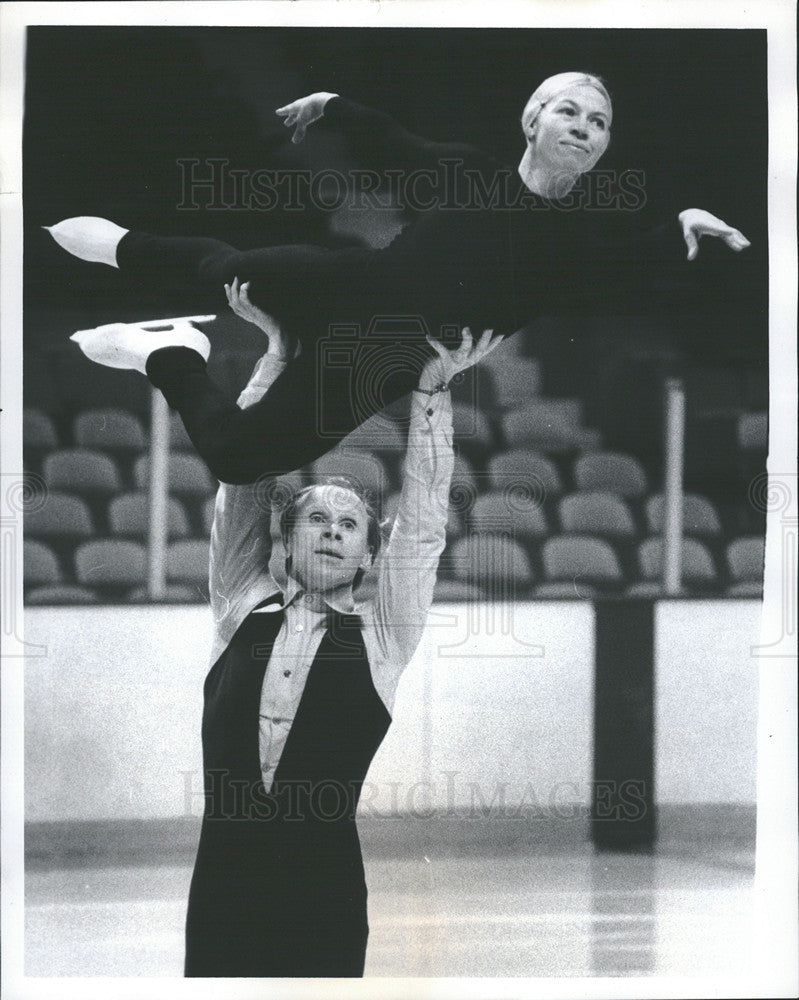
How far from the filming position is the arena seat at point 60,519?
2.88 metres

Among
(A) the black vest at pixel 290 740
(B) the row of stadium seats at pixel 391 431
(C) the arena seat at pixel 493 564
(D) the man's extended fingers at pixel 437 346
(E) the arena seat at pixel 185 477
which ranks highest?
A: (D) the man's extended fingers at pixel 437 346

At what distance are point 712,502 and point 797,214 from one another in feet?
1.95

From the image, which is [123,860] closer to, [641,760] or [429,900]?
[429,900]

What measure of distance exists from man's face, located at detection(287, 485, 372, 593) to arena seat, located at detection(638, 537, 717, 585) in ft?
1.78

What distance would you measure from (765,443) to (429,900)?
1.12 metres

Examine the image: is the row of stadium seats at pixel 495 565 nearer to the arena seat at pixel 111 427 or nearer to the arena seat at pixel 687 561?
the arena seat at pixel 687 561

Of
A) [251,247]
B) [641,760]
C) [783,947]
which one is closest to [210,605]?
[251,247]

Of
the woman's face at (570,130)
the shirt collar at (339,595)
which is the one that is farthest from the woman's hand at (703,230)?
the shirt collar at (339,595)

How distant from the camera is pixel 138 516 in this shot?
2873 mm

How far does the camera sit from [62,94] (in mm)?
2877

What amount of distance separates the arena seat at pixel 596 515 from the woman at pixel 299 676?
24cm

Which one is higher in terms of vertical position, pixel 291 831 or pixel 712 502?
pixel 712 502

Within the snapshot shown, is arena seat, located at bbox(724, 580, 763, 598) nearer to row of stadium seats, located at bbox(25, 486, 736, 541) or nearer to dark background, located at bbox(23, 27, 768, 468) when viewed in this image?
row of stadium seats, located at bbox(25, 486, 736, 541)

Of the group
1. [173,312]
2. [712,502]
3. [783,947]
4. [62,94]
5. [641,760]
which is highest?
[62,94]
